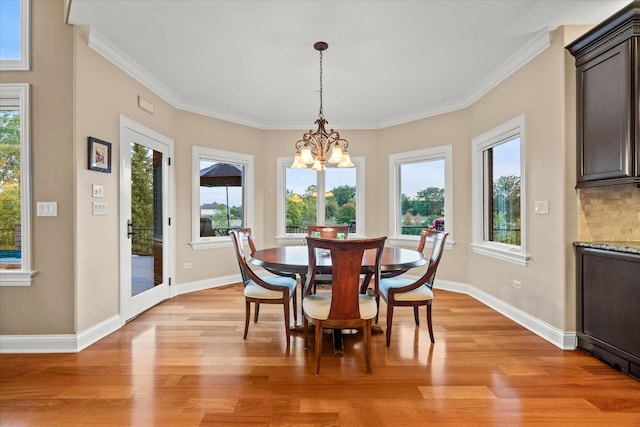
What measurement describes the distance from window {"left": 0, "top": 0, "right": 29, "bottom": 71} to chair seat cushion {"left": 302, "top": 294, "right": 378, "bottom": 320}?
2.97 metres

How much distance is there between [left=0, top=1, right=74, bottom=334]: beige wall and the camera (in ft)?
8.39

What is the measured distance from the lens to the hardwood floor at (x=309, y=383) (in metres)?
1.77

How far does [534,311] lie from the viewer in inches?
117

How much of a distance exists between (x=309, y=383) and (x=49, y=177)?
8.61ft

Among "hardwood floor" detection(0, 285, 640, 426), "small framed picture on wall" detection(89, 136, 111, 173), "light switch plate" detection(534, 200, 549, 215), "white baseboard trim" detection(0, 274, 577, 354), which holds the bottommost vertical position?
"hardwood floor" detection(0, 285, 640, 426)

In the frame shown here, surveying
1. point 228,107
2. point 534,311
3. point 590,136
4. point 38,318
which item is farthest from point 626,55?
point 38,318

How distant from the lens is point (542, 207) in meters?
2.85

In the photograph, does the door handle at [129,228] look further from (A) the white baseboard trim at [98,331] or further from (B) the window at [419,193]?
(B) the window at [419,193]

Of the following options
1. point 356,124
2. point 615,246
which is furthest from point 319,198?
point 615,246

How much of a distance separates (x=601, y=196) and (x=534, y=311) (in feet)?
3.83

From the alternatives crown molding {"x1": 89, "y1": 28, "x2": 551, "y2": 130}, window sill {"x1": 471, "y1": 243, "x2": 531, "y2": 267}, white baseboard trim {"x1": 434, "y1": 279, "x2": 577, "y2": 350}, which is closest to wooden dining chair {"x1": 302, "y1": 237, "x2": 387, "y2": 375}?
white baseboard trim {"x1": 434, "y1": 279, "x2": 577, "y2": 350}

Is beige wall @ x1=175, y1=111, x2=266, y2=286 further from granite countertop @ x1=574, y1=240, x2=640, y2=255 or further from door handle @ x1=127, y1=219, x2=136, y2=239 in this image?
granite countertop @ x1=574, y1=240, x2=640, y2=255

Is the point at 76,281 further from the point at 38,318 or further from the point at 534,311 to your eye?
the point at 534,311

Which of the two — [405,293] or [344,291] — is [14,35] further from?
[405,293]
